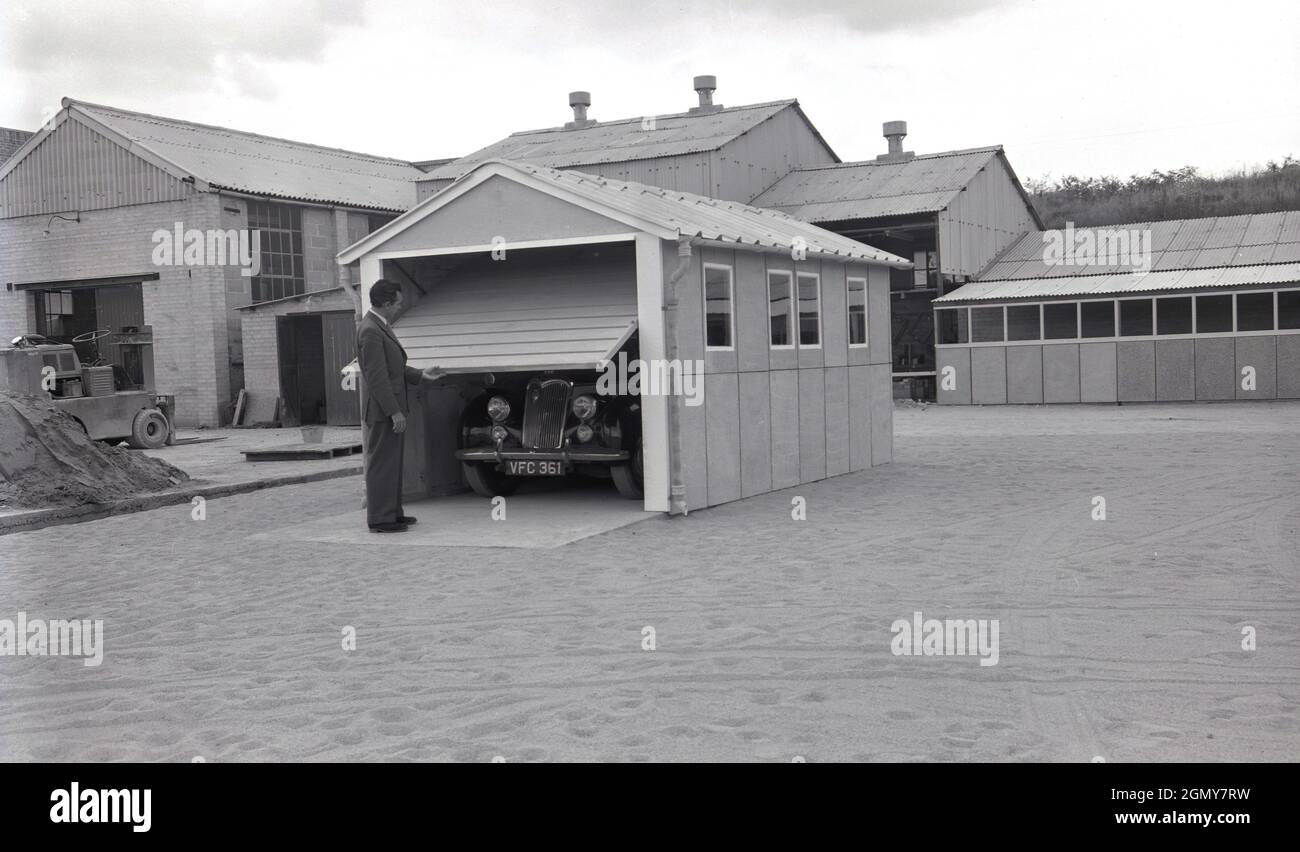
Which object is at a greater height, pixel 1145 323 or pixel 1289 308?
pixel 1289 308

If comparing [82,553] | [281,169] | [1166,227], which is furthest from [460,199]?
[1166,227]

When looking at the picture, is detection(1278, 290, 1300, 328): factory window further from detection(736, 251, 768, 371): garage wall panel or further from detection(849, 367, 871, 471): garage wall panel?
detection(736, 251, 768, 371): garage wall panel

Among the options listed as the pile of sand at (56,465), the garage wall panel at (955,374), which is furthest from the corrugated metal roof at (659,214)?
the garage wall panel at (955,374)

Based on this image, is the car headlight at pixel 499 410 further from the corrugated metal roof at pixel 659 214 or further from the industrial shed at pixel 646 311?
the corrugated metal roof at pixel 659 214

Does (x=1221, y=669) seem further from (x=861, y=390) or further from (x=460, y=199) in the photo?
(x=861, y=390)

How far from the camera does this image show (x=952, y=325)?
3628 centimetres

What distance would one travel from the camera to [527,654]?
696cm

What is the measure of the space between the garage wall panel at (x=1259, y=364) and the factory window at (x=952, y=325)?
6831 millimetres

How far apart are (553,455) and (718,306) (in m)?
2.34

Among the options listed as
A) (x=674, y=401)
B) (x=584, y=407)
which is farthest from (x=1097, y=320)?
(x=674, y=401)

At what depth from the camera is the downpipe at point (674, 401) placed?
1215 centimetres

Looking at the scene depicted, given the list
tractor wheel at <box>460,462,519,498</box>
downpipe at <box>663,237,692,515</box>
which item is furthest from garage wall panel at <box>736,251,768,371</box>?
tractor wheel at <box>460,462,519,498</box>

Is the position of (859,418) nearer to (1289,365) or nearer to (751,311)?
(751,311)

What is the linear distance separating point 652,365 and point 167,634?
577 cm
